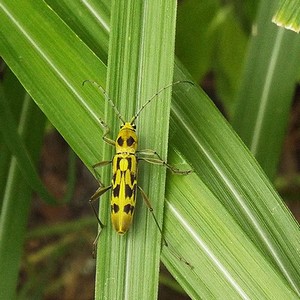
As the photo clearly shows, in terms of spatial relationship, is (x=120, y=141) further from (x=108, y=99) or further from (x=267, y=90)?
(x=267, y=90)

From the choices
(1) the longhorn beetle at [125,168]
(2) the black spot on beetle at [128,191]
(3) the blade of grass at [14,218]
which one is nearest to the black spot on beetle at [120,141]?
(1) the longhorn beetle at [125,168]

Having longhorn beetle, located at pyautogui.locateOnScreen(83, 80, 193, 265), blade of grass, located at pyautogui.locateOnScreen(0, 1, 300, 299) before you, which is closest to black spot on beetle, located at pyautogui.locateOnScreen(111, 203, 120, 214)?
longhorn beetle, located at pyautogui.locateOnScreen(83, 80, 193, 265)

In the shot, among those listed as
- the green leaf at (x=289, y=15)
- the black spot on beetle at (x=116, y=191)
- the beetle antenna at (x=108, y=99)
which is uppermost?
the green leaf at (x=289, y=15)

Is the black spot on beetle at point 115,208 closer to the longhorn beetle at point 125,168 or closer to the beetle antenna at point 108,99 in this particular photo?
the longhorn beetle at point 125,168

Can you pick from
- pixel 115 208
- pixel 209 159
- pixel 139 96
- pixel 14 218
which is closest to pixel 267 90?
pixel 209 159

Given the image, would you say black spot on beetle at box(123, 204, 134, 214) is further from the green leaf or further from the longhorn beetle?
the green leaf

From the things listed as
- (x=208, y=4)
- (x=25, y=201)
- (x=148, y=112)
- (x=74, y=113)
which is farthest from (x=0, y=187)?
(x=208, y=4)

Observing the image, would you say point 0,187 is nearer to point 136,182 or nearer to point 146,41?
point 136,182
